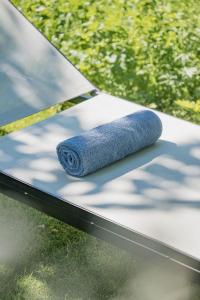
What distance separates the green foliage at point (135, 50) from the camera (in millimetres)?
4172

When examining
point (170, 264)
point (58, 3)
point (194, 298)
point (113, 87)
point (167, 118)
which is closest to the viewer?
point (170, 264)

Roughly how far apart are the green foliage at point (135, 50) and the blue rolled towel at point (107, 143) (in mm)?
1008

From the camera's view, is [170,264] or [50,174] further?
[50,174]

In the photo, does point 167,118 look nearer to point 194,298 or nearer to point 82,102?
point 82,102

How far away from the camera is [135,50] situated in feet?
13.9

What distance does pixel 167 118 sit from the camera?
3.32m

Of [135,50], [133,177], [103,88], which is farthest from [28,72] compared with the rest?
[133,177]

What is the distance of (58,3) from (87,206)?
2.48 m

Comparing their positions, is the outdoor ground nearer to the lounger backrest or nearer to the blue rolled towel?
the lounger backrest

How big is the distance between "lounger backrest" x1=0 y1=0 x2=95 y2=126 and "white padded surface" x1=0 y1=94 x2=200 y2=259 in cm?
24

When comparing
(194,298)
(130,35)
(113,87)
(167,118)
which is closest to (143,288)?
(194,298)

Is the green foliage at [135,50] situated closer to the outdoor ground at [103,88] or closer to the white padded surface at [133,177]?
the outdoor ground at [103,88]

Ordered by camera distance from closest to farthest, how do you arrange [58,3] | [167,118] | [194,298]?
[194,298], [167,118], [58,3]

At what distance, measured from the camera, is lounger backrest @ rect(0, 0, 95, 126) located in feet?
11.6
